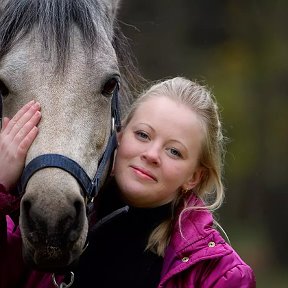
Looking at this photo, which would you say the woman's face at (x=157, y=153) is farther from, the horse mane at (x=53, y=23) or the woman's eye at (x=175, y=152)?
the horse mane at (x=53, y=23)

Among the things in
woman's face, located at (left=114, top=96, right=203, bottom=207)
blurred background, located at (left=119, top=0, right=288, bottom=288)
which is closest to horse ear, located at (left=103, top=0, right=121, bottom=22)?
woman's face, located at (left=114, top=96, right=203, bottom=207)

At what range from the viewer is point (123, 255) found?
4039mm

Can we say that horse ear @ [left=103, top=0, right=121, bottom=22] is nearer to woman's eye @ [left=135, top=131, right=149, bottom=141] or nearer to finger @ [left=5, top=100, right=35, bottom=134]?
woman's eye @ [left=135, top=131, right=149, bottom=141]

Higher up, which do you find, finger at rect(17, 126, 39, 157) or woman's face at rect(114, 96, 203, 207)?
finger at rect(17, 126, 39, 157)

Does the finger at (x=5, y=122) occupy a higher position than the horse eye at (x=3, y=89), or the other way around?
the horse eye at (x=3, y=89)

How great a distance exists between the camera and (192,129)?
4.18 metres

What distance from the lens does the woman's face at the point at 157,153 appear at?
13.2 feet

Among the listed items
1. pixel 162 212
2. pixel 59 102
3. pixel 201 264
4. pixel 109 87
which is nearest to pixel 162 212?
pixel 162 212

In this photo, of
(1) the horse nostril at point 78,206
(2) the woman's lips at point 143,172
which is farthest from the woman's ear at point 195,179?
(1) the horse nostril at point 78,206

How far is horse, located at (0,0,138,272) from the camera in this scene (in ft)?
11.8

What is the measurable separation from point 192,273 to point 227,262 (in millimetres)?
150

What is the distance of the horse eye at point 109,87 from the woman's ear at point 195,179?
50 cm

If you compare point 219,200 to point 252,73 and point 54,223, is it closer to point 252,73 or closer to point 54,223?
point 54,223

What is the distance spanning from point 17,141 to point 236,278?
1.02m
